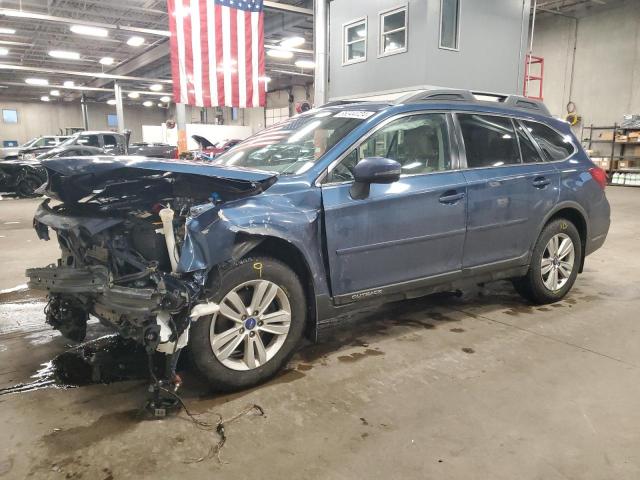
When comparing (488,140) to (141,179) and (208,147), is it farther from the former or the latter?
(208,147)

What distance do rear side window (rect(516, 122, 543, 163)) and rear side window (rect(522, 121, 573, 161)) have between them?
81 millimetres

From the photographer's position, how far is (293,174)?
8.85ft

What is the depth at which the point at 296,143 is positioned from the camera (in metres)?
3.13

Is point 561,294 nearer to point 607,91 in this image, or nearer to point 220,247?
point 220,247

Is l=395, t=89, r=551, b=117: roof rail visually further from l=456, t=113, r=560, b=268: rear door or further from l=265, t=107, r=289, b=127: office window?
l=265, t=107, r=289, b=127: office window

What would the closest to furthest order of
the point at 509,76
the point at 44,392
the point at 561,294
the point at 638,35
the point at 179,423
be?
the point at 179,423
the point at 44,392
the point at 561,294
the point at 509,76
the point at 638,35

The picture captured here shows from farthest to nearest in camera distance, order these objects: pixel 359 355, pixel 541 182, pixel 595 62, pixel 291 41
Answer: pixel 291 41 → pixel 595 62 → pixel 541 182 → pixel 359 355

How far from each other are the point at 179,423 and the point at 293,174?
1.44m

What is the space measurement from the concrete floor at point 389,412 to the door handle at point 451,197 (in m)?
0.98

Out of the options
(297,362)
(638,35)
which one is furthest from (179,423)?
(638,35)

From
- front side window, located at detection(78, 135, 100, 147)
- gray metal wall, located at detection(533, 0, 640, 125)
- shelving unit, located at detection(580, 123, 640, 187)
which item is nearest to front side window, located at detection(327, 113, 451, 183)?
front side window, located at detection(78, 135, 100, 147)

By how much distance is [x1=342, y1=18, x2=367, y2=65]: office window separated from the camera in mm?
9492

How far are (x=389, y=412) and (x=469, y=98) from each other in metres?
2.37

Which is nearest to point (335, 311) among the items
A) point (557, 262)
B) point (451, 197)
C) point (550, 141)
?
point (451, 197)
